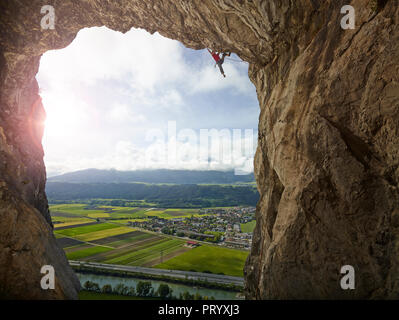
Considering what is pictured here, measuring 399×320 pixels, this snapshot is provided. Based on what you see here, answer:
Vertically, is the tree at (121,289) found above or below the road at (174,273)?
above

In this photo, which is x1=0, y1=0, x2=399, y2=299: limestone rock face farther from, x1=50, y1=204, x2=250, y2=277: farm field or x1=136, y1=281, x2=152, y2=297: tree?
x1=50, y1=204, x2=250, y2=277: farm field

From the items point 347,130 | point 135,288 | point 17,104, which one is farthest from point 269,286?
point 135,288

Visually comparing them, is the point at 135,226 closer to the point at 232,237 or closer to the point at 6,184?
the point at 232,237

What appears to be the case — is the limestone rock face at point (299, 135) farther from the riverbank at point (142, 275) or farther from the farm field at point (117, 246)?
the farm field at point (117, 246)

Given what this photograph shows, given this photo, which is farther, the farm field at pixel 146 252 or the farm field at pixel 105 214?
the farm field at pixel 105 214

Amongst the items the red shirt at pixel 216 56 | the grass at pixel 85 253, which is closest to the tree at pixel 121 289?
the grass at pixel 85 253

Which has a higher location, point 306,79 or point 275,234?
point 306,79

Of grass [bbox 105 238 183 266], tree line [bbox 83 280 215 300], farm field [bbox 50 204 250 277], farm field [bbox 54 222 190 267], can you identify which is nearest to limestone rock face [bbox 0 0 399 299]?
tree line [bbox 83 280 215 300]
